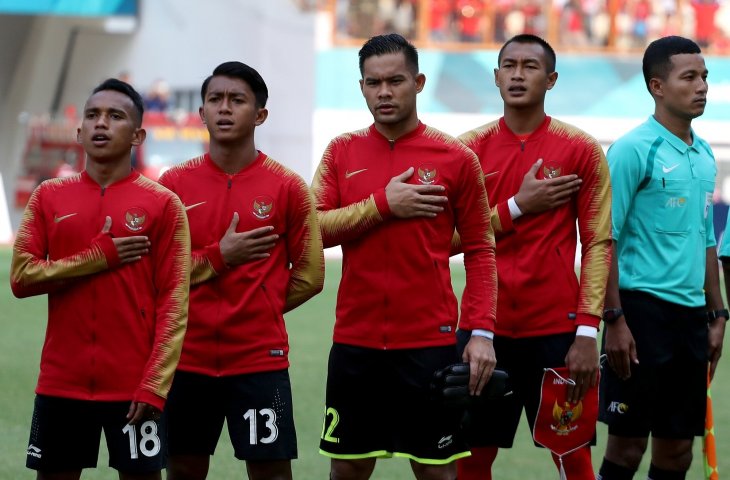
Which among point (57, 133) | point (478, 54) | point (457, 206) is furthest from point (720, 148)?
point (457, 206)

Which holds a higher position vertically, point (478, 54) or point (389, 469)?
point (478, 54)


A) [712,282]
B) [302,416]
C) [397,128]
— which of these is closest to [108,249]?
[397,128]

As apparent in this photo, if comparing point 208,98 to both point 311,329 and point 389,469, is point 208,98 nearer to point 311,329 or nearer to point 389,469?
point 389,469

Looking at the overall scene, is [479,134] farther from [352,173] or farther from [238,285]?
[238,285]

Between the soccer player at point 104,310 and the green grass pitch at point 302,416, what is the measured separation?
2316 millimetres

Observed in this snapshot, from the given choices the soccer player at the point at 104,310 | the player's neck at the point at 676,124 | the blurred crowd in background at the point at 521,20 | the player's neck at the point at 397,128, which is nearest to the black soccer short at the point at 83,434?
the soccer player at the point at 104,310

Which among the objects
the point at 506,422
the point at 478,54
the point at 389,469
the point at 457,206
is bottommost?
the point at 389,469

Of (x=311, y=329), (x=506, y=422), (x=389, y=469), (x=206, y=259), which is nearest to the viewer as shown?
(x=206, y=259)

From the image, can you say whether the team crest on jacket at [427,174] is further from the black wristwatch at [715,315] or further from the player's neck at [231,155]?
the black wristwatch at [715,315]

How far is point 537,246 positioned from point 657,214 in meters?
0.67

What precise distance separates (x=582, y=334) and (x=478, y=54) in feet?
85.9

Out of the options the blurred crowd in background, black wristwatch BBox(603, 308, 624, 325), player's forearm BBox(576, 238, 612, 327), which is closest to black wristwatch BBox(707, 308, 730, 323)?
black wristwatch BBox(603, 308, 624, 325)

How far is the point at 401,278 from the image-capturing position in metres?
4.98

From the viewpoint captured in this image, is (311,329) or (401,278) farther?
(311,329)
